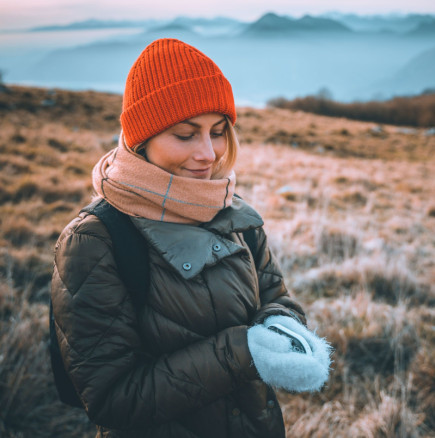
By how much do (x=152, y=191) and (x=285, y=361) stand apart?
2.55 ft

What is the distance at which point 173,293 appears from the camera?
118 cm

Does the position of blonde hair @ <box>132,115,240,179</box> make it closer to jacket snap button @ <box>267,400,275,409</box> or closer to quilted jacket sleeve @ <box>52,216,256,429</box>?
quilted jacket sleeve @ <box>52,216,256,429</box>

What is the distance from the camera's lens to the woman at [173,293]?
3.63 ft

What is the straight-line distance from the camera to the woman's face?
4.29 ft

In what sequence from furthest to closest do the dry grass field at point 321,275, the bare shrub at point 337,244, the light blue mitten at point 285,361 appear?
1. the bare shrub at point 337,244
2. the dry grass field at point 321,275
3. the light blue mitten at point 285,361

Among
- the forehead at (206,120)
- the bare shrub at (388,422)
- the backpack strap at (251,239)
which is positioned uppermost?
the forehead at (206,120)

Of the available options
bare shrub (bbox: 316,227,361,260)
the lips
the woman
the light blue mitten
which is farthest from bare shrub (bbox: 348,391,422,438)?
bare shrub (bbox: 316,227,361,260)

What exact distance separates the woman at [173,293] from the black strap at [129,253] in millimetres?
23

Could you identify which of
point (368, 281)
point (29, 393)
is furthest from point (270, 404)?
point (368, 281)

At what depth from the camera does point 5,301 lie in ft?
9.04

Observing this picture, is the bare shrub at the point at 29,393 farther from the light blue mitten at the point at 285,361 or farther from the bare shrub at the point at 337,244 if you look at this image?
the bare shrub at the point at 337,244

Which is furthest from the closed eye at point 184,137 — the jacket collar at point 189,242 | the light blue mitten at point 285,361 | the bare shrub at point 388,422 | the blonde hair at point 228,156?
the bare shrub at point 388,422

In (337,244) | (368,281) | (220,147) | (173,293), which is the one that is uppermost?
(220,147)

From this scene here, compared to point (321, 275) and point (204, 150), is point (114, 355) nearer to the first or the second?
point (204, 150)
